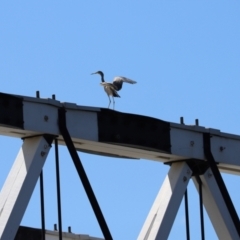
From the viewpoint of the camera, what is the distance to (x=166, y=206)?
13859mm

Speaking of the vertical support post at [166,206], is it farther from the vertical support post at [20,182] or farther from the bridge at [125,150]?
the vertical support post at [20,182]

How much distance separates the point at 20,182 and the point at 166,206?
218 cm

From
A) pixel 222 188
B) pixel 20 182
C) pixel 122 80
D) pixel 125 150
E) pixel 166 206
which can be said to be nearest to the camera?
pixel 20 182

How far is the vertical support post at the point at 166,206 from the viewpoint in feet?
45.1

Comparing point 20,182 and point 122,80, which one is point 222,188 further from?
point 20,182

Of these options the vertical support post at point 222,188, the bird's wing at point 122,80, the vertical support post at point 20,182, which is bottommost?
the vertical support post at point 20,182

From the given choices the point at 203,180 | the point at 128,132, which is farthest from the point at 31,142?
the point at 203,180

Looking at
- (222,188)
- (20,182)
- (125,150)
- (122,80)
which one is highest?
(122,80)

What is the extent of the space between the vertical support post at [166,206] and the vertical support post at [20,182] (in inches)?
70.9

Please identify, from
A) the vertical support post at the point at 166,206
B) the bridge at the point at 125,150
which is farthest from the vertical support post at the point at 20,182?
the vertical support post at the point at 166,206

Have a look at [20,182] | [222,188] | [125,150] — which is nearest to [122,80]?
[125,150]

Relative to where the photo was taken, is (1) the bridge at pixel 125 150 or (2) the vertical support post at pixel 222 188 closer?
(1) the bridge at pixel 125 150

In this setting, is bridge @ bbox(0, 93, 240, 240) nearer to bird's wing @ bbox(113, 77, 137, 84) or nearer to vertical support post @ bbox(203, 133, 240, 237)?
vertical support post @ bbox(203, 133, 240, 237)

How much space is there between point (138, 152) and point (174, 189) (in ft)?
2.23
